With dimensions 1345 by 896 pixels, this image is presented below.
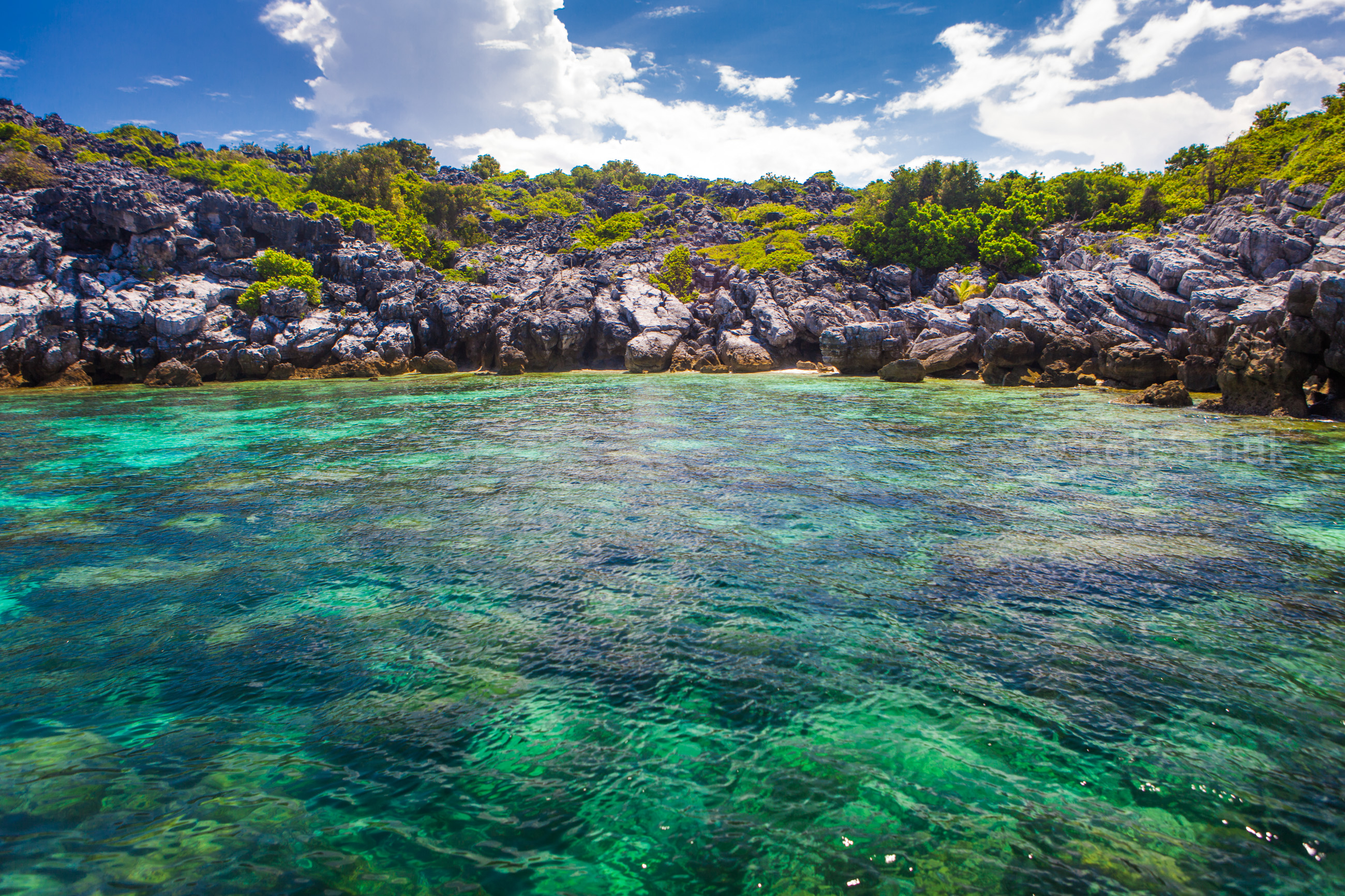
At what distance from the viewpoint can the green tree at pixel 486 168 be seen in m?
115

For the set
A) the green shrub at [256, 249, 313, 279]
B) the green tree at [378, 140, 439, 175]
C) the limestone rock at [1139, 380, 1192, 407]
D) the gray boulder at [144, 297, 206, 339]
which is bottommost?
the limestone rock at [1139, 380, 1192, 407]

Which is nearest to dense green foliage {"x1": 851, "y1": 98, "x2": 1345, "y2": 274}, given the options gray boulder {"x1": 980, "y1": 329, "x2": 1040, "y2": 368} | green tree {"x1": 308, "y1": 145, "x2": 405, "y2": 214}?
gray boulder {"x1": 980, "y1": 329, "x2": 1040, "y2": 368}

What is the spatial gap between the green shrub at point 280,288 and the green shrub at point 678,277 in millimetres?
31329

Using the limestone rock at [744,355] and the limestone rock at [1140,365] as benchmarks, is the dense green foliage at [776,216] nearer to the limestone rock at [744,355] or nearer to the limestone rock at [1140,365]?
the limestone rock at [744,355]

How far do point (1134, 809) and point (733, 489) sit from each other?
8.41 meters

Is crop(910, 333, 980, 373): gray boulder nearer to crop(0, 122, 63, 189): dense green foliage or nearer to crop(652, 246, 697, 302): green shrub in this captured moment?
crop(652, 246, 697, 302): green shrub

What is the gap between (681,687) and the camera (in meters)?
5.31

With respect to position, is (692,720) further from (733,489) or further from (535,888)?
(733,489)

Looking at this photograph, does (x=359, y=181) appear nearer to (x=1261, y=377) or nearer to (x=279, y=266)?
(x=279, y=266)

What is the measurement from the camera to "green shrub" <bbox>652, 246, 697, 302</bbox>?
62531mm

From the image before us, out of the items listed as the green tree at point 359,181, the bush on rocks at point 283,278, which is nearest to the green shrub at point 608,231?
the green tree at point 359,181

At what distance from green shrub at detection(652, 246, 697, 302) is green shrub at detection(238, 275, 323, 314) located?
3133cm

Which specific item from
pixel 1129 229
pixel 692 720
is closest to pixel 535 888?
pixel 692 720

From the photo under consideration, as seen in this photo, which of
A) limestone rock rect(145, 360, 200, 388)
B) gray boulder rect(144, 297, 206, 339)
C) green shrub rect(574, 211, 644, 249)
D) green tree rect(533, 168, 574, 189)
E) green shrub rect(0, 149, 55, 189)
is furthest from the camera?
green tree rect(533, 168, 574, 189)
